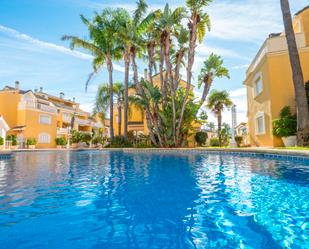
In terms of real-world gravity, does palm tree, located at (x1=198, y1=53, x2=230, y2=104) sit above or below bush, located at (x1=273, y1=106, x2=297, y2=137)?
above

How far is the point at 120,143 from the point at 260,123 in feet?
43.4

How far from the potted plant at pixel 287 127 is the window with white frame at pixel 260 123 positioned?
318cm

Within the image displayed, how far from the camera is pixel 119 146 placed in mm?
21875

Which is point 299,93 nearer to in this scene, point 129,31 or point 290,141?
point 290,141

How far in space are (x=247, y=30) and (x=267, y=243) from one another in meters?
16.6

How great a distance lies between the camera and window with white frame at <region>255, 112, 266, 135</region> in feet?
55.7

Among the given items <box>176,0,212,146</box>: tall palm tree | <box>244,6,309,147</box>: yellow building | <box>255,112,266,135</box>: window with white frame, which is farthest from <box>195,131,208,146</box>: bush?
<box>244,6,309,147</box>: yellow building

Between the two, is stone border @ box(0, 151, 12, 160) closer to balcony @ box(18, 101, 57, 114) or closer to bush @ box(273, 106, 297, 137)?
bush @ box(273, 106, 297, 137)

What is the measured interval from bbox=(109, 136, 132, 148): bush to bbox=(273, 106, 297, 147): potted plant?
13466 millimetres

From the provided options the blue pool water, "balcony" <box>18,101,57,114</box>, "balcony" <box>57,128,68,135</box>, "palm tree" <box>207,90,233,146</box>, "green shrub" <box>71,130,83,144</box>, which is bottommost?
the blue pool water

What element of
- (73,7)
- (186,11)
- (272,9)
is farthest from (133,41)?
(272,9)

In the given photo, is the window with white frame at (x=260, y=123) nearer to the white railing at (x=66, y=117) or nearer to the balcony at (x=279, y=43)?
the balcony at (x=279, y=43)

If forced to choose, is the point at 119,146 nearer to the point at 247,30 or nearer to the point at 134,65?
the point at 134,65

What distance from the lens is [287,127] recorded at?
13039mm
